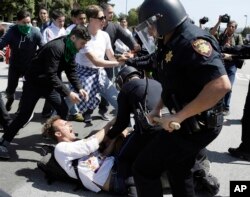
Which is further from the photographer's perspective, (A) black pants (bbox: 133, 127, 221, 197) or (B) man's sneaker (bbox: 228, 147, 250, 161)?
(B) man's sneaker (bbox: 228, 147, 250, 161)

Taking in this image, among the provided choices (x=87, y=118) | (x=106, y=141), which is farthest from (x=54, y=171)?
(x=87, y=118)

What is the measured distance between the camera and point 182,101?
2.37 m

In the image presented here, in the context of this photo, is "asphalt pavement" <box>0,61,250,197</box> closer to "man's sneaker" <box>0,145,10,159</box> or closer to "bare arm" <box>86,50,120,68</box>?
"man's sneaker" <box>0,145,10,159</box>

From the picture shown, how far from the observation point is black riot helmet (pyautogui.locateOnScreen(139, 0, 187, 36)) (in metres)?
2.30

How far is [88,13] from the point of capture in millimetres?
5375

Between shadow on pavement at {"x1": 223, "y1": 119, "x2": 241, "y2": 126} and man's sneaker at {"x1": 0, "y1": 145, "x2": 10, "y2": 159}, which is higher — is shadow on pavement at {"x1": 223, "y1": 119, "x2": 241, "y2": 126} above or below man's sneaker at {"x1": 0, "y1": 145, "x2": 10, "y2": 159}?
below

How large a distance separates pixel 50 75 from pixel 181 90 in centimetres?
218

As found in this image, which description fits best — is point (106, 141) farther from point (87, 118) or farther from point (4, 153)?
point (87, 118)

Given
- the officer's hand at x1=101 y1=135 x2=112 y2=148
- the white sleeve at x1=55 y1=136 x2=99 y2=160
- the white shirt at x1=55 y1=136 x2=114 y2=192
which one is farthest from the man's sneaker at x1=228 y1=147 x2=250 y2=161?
the white sleeve at x1=55 y1=136 x2=99 y2=160

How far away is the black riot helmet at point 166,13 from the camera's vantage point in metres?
2.30

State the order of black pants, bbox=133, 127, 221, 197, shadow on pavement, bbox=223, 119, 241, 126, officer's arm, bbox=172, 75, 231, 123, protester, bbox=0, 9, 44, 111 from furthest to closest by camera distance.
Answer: shadow on pavement, bbox=223, 119, 241, 126, protester, bbox=0, 9, 44, 111, black pants, bbox=133, 127, 221, 197, officer's arm, bbox=172, 75, 231, 123

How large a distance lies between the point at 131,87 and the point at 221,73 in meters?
1.57

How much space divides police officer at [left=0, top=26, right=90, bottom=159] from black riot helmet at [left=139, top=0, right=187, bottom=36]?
1.86 m

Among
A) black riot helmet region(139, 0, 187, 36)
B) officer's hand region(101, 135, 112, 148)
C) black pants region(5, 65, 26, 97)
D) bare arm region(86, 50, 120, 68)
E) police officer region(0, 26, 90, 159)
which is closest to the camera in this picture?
black riot helmet region(139, 0, 187, 36)
